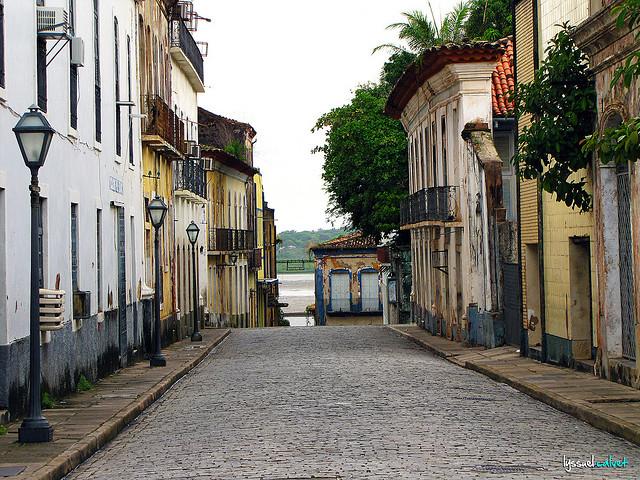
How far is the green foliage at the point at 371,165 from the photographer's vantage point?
147 feet

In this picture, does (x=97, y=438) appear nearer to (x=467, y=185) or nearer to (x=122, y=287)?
(x=122, y=287)

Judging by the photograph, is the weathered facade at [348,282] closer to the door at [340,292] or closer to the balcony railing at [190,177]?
the door at [340,292]

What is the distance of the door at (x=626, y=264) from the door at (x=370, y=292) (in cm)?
5348

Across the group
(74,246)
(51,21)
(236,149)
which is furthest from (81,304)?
(236,149)

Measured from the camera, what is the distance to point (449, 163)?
30.8 meters

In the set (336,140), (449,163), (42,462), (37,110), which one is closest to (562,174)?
(37,110)

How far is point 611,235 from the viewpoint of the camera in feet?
54.7

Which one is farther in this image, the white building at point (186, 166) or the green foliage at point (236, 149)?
the green foliage at point (236, 149)

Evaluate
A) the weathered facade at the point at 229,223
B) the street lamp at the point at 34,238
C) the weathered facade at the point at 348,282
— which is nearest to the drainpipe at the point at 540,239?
the street lamp at the point at 34,238

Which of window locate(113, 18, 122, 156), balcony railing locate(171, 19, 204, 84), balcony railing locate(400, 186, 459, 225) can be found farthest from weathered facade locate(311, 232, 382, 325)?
window locate(113, 18, 122, 156)

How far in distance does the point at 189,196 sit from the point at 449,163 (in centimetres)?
852

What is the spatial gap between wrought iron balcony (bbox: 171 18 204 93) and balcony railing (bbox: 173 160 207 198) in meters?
2.90

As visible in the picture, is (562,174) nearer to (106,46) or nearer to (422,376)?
(422,376)

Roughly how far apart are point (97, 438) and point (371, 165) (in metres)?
33.1
